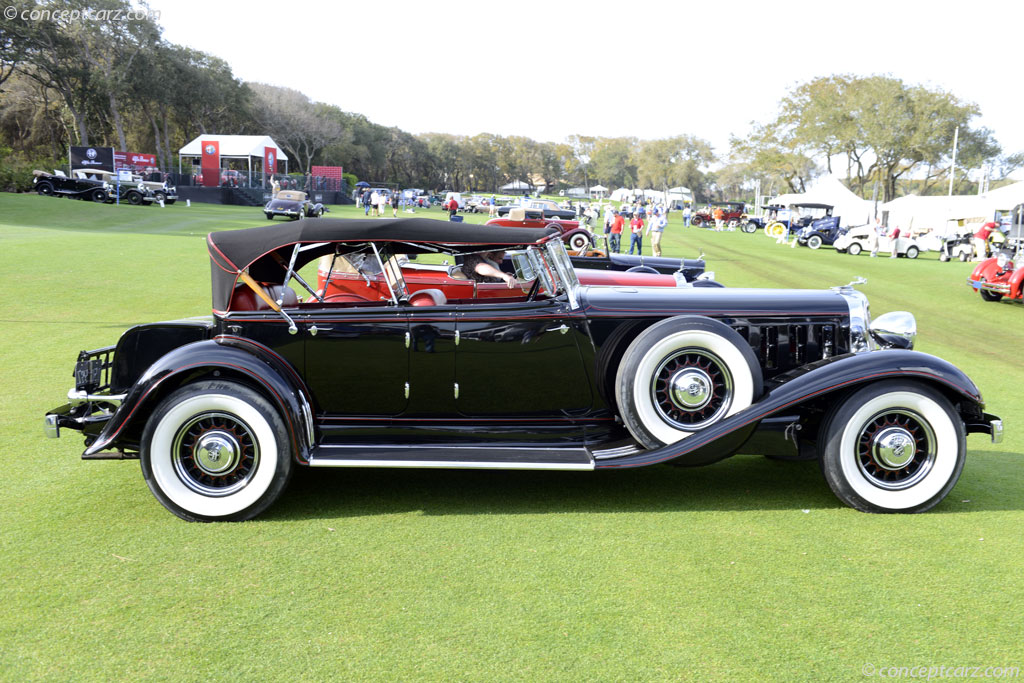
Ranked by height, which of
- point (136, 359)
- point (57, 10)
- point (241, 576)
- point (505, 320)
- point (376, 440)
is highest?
point (57, 10)

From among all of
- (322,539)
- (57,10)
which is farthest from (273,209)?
(322,539)

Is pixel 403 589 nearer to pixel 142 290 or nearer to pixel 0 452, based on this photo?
pixel 0 452

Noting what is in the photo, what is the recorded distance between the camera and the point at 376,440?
15.9ft

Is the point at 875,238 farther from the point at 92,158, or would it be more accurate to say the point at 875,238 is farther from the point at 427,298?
the point at 92,158

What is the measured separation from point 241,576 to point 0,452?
9.50 ft

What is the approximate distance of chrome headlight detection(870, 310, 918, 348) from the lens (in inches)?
208

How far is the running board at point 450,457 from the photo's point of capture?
4.42 m

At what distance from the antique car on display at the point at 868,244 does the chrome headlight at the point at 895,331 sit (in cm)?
2950

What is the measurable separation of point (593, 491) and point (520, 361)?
100cm

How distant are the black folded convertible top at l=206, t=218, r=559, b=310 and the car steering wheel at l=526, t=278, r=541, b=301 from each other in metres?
0.41

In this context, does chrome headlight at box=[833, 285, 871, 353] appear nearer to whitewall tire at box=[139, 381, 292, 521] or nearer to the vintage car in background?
whitewall tire at box=[139, 381, 292, 521]

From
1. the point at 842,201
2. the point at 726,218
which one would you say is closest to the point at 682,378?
the point at 842,201

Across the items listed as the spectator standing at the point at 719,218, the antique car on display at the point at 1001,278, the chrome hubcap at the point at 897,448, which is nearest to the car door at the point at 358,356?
the chrome hubcap at the point at 897,448

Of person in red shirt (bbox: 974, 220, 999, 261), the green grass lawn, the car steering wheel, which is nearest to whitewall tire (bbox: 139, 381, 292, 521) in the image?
the green grass lawn
